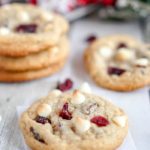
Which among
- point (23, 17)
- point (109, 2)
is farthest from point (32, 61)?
point (109, 2)

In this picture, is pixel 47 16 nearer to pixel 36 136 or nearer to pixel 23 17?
pixel 23 17

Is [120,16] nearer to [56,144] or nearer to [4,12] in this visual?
[4,12]

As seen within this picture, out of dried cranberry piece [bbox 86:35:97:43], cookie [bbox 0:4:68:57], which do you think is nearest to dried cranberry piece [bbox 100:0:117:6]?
dried cranberry piece [bbox 86:35:97:43]

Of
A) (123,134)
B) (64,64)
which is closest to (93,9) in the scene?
(64,64)

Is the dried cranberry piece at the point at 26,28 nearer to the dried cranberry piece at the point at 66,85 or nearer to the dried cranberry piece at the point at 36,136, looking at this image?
the dried cranberry piece at the point at 66,85

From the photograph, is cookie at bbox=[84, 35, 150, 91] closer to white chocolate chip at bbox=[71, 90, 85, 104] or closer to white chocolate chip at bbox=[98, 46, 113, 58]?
white chocolate chip at bbox=[98, 46, 113, 58]

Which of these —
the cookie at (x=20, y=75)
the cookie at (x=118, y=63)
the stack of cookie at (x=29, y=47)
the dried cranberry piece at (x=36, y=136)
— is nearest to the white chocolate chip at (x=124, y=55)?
the cookie at (x=118, y=63)

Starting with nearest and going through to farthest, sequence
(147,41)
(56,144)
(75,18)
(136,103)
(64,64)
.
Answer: (56,144) < (136,103) < (64,64) < (147,41) < (75,18)
